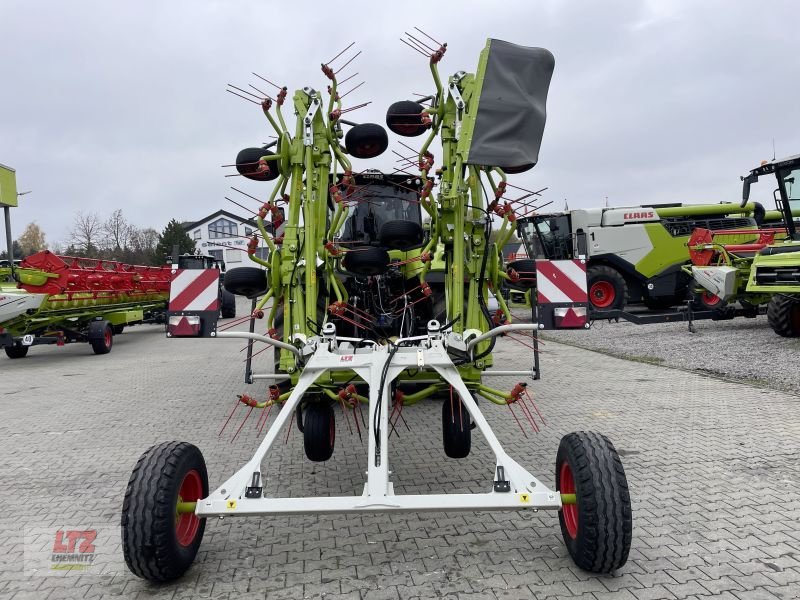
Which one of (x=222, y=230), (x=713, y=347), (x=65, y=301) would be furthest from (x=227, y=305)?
(x=713, y=347)

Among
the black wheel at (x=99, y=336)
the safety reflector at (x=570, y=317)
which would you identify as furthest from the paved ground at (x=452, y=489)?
the black wheel at (x=99, y=336)

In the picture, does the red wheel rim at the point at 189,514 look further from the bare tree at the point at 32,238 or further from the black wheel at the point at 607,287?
the bare tree at the point at 32,238

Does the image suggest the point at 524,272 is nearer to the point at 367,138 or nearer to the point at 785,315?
the point at 367,138

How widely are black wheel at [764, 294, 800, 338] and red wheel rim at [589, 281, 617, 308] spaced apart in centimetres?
432

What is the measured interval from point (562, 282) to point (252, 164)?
2457 millimetres

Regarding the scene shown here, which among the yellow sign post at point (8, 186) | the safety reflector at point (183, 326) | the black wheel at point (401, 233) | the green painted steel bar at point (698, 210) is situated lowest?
the safety reflector at point (183, 326)

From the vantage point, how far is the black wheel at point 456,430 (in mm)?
3887

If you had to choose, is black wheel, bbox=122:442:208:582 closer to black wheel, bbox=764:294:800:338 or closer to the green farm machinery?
the green farm machinery

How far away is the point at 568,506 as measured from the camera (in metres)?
3.13

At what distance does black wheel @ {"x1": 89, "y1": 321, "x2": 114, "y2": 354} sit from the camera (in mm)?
12703

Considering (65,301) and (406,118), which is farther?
(65,301)

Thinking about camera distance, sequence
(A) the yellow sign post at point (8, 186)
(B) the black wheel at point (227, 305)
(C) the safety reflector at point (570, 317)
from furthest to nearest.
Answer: (B) the black wheel at point (227, 305) < (A) the yellow sign post at point (8, 186) < (C) the safety reflector at point (570, 317)

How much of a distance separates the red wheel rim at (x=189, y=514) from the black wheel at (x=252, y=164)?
240 cm

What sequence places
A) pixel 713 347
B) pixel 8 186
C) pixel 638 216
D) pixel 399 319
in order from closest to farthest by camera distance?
1. pixel 399 319
2. pixel 713 347
3. pixel 8 186
4. pixel 638 216
